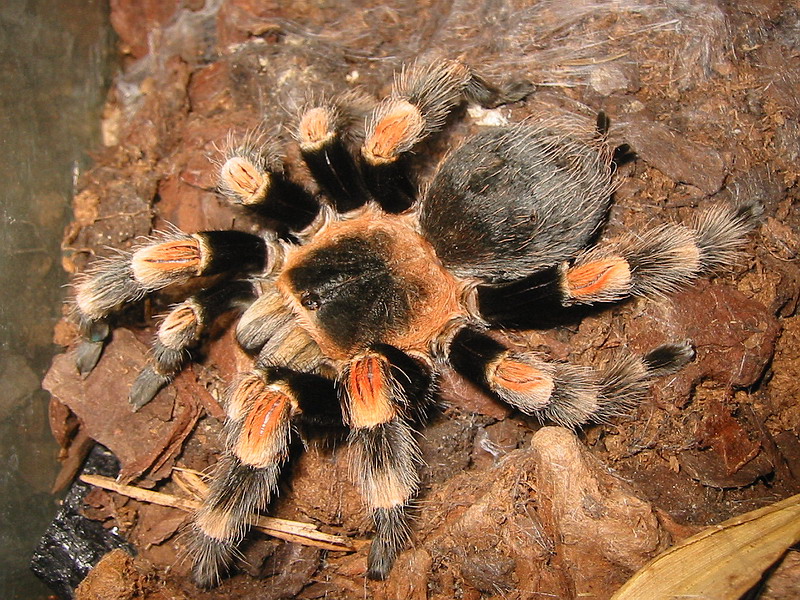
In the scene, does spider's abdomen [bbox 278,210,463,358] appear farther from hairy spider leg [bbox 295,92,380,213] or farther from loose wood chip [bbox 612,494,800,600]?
loose wood chip [bbox 612,494,800,600]

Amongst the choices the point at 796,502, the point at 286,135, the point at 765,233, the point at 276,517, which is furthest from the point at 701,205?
the point at 276,517

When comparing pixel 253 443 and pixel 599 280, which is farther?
pixel 599 280

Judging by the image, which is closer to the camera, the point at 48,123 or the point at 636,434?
the point at 636,434

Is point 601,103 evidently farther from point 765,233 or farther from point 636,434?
point 636,434

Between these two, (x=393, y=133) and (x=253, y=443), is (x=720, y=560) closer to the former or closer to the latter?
(x=253, y=443)

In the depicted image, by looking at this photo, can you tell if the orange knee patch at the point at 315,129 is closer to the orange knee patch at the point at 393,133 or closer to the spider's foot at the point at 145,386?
the orange knee patch at the point at 393,133

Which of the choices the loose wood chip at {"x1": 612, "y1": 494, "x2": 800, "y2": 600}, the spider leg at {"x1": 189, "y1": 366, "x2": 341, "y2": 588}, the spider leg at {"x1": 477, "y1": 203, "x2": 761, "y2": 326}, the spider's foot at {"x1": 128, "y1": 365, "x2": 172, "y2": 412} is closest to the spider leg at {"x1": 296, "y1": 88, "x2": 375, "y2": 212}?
the spider leg at {"x1": 477, "y1": 203, "x2": 761, "y2": 326}

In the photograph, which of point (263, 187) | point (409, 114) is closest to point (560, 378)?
Result: point (409, 114)
